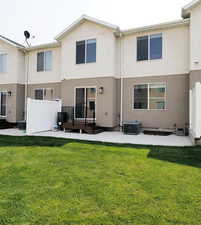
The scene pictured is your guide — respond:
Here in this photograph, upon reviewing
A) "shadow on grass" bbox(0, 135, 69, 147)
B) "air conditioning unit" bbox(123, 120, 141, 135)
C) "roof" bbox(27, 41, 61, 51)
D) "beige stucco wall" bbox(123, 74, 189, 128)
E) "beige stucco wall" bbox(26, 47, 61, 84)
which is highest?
"roof" bbox(27, 41, 61, 51)

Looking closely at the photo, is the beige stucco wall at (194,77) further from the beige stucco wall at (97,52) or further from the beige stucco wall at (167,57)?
the beige stucco wall at (97,52)

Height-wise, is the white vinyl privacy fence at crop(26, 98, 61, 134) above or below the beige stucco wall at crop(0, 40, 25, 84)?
below

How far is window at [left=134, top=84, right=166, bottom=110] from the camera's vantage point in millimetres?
9664

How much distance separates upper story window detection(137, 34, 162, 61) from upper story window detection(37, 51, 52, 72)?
252 inches

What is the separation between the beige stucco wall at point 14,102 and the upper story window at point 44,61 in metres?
2.13

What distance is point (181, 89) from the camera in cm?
925

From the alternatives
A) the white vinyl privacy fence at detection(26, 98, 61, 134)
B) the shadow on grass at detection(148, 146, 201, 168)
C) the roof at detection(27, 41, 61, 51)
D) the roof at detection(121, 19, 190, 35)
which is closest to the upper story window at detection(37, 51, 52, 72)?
the roof at detection(27, 41, 61, 51)

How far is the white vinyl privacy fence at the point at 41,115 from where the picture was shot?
366 inches

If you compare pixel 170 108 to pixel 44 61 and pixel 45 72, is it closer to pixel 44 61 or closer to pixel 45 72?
pixel 45 72

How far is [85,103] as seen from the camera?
1091cm

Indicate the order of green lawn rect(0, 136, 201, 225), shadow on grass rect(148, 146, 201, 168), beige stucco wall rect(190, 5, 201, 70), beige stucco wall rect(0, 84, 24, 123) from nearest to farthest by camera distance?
green lawn rect(0, 136, 201, 225), shadow on grass rect(148, 146, 201, 168), beige stucco wall rect(190, 5, 201, 70), beige stucco wall rect(0, 84, 24, 123)

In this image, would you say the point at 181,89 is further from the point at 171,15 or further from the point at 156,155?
the point at 156,155

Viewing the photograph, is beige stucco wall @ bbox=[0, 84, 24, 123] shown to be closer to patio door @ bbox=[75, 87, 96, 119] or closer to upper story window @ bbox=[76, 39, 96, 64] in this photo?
patio door @ bbox=[75, 87, 96, 119]

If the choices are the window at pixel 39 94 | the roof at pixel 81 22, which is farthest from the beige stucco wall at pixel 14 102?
the roof at pixel 81 22
